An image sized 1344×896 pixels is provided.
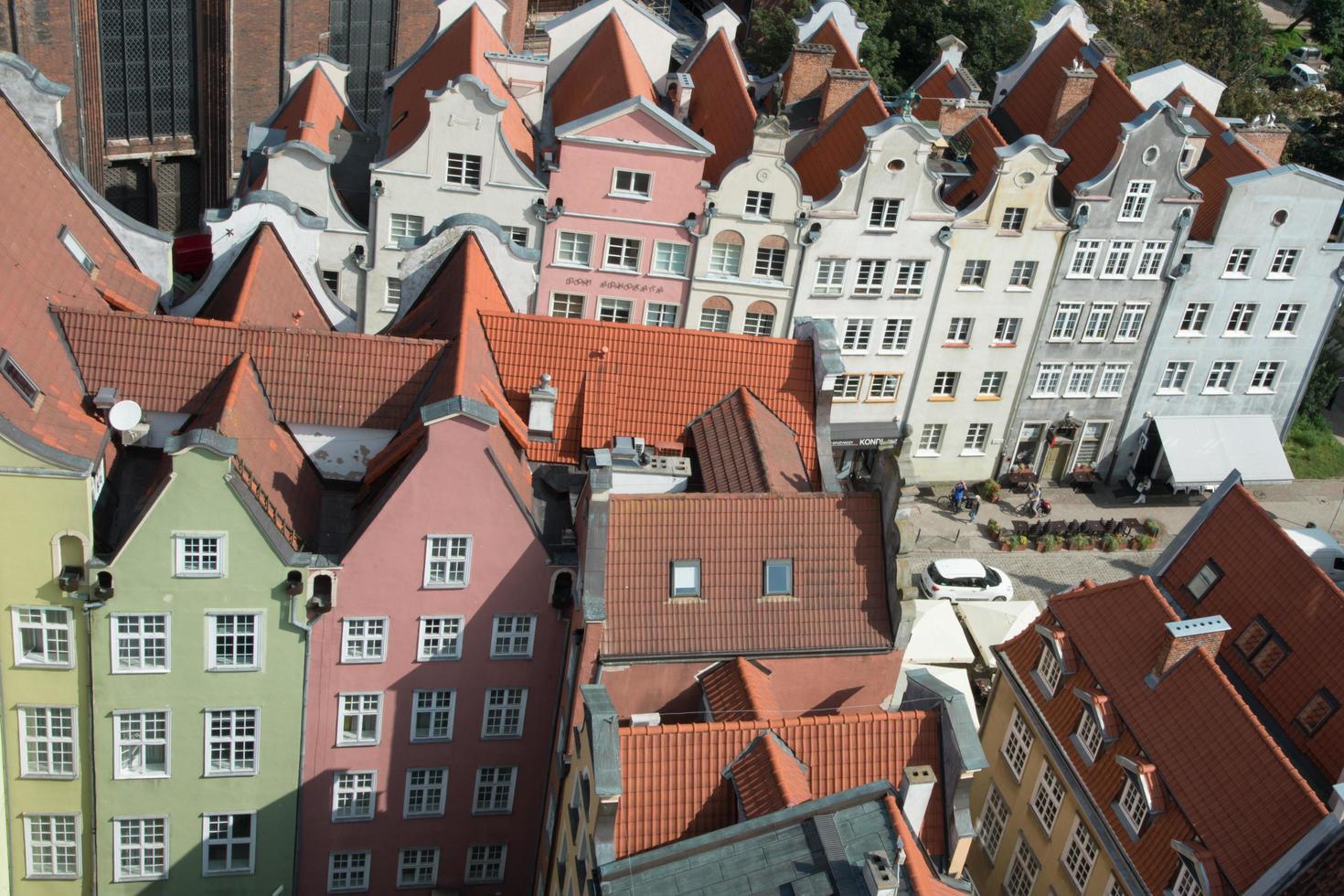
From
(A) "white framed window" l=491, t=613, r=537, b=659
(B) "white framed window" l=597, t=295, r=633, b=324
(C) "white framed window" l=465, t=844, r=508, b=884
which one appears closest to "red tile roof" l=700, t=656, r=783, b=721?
(A) "white framed window" l=491, t=613, r=537, b=659

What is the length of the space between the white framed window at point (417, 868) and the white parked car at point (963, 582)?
2812 cm

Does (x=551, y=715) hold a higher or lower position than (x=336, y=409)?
lower

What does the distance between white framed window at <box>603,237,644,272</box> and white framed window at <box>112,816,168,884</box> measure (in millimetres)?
32198

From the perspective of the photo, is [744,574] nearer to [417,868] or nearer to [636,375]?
[636,375]

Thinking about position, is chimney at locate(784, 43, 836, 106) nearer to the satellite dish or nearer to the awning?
the awning

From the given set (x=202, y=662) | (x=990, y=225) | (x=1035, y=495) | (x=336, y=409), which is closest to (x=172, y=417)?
(x=336, y=409)

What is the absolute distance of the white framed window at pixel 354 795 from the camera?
43.8 metres

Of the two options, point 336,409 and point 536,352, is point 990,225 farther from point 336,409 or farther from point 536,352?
point 336,409

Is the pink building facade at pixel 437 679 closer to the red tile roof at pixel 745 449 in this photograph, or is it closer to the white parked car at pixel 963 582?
the red tile roof at pixel 745 449

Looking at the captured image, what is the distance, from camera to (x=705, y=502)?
42438 mm

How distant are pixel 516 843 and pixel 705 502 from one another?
528 inches

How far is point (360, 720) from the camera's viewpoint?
43031mm

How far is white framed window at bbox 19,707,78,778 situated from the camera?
40.9m

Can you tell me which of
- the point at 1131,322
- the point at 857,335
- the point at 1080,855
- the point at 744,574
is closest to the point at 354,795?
the point at 744,574
